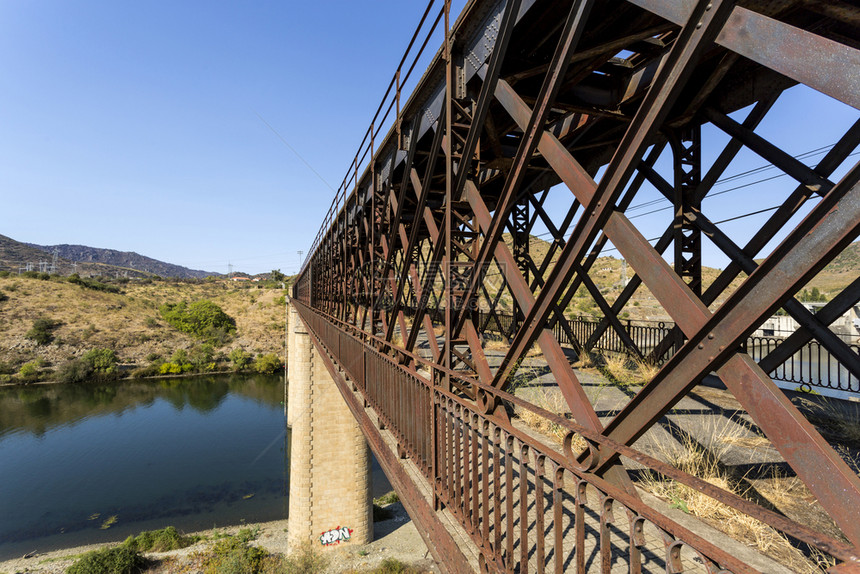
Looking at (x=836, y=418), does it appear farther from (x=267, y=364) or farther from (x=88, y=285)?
(x=88, y=285)

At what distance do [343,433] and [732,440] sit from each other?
756 inches

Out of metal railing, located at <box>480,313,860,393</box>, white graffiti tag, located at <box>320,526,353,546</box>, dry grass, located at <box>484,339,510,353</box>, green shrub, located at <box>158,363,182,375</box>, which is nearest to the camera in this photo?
metal railing, located at <box>480,313,860,393</box>

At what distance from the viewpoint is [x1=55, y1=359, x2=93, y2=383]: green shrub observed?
4831cm

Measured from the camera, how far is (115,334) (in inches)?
2290

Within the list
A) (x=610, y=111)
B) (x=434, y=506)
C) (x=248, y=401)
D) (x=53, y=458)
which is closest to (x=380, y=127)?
(x=610, y=111)

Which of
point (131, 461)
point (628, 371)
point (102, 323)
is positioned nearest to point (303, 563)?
point (628, 371)

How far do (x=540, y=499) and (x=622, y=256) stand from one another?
149 cm

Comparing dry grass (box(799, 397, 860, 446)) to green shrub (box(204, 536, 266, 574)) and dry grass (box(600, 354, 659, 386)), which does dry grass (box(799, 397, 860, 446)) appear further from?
green shrub (box(204, 536, 266, 574))

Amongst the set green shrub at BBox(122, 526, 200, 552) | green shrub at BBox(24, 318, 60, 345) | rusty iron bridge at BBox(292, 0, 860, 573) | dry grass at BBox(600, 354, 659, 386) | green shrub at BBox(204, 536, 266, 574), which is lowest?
green shrub at BBox(122, 526, 200, 552)

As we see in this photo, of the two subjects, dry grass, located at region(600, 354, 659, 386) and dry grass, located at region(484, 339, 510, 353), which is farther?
dry grass, located at region(484, 339, 510, 353)

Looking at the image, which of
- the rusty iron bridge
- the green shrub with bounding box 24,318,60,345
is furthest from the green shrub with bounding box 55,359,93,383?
the rusty iron bridge

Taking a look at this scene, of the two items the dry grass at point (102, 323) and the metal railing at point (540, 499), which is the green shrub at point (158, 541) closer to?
the metal railing at point (540, 499)

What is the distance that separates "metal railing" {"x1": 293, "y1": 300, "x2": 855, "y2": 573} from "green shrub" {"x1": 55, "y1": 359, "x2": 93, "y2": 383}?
201 ft

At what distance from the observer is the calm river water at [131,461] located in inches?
1030
